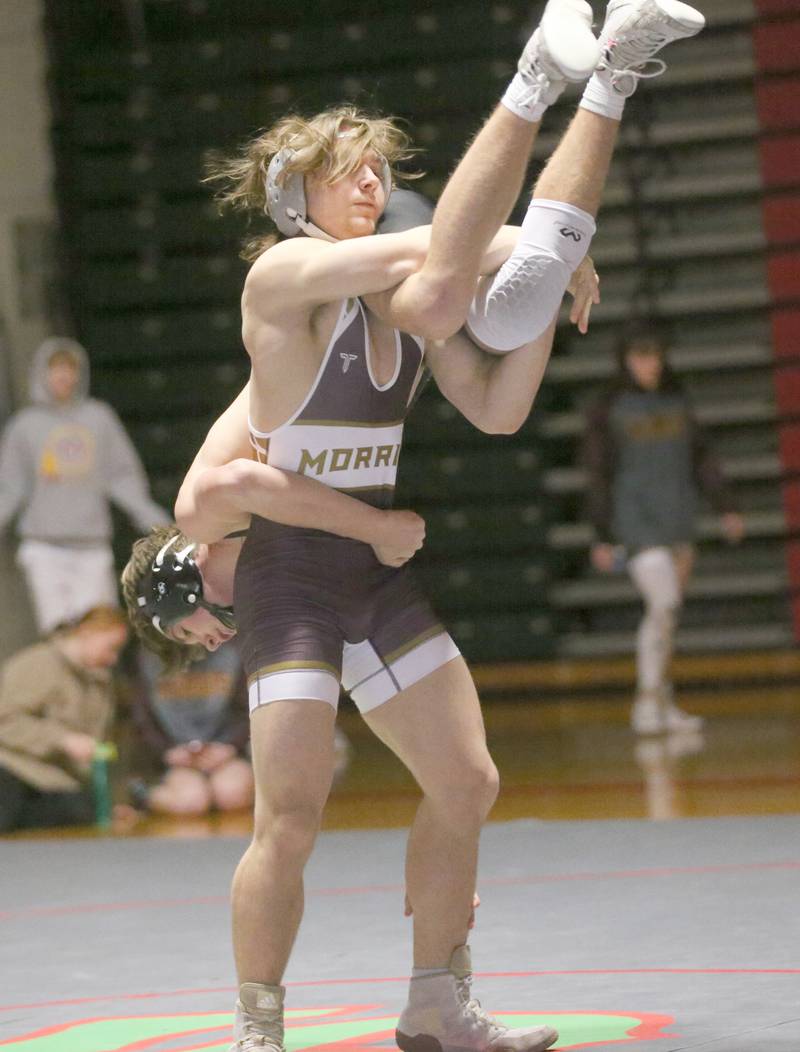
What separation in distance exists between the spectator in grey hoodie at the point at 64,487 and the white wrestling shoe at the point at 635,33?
19.2 feet

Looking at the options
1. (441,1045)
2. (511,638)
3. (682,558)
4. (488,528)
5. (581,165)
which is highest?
(488,528)

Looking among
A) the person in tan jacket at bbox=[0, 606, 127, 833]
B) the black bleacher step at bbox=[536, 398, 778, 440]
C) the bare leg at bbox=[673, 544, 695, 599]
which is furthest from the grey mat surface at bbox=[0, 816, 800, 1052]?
the black bleacher step at bbox=[536, 398, 778, 440]

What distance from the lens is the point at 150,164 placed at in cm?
1073

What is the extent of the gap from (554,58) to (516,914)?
2.58 metres

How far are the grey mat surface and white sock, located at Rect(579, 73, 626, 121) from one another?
4.72ft

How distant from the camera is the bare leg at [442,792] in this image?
3283 mm

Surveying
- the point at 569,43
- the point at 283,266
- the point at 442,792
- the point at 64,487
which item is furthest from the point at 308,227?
the point at 64,487

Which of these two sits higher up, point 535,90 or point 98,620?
point 98,620

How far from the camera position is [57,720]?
725 cm

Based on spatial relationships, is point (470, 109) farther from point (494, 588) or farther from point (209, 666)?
point (209, 666)

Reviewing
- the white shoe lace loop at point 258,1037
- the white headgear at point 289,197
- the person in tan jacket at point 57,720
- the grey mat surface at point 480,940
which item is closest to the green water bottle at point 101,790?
the person in tan jacket at point 57,720

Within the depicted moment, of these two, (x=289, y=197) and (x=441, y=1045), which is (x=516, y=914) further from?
(x=289, y=197)

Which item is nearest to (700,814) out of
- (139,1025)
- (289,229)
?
(139,1025)

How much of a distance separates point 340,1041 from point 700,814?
2.96 meters
